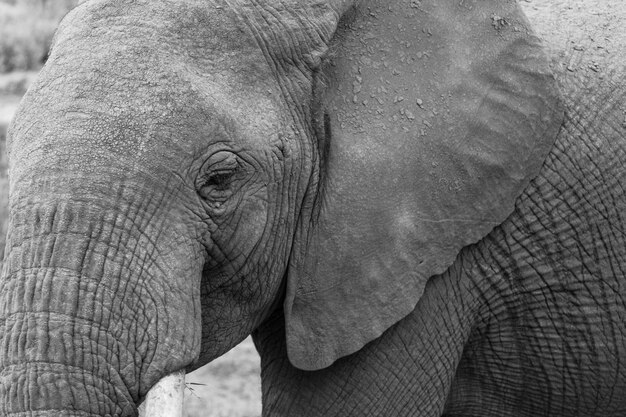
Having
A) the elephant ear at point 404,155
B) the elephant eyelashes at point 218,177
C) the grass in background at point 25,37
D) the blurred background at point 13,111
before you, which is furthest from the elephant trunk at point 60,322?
the grass in background at point 25,37

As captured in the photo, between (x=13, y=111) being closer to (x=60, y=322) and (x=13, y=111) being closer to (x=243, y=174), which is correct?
(x=243, y=174)

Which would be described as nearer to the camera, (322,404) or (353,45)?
(353,45)

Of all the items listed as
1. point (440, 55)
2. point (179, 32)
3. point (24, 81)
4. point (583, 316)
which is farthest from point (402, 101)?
point (24, 81)

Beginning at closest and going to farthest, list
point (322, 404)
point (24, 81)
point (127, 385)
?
point (127, 385)
point (322, 404)
point (24, 81)

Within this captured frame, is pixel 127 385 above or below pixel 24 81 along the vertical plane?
above

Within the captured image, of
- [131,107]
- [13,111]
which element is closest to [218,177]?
[131,107]

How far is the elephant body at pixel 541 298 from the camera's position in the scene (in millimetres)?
3859

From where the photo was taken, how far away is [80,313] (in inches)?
125

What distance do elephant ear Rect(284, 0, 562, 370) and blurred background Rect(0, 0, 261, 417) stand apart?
660 mm

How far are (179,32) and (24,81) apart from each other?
775 centimetres

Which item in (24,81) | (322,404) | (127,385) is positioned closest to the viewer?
(127,385)

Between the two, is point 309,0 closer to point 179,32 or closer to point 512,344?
point 179,32

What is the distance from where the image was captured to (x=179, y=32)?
340cm

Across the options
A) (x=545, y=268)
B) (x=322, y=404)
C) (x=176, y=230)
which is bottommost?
(x=322, y=404)
